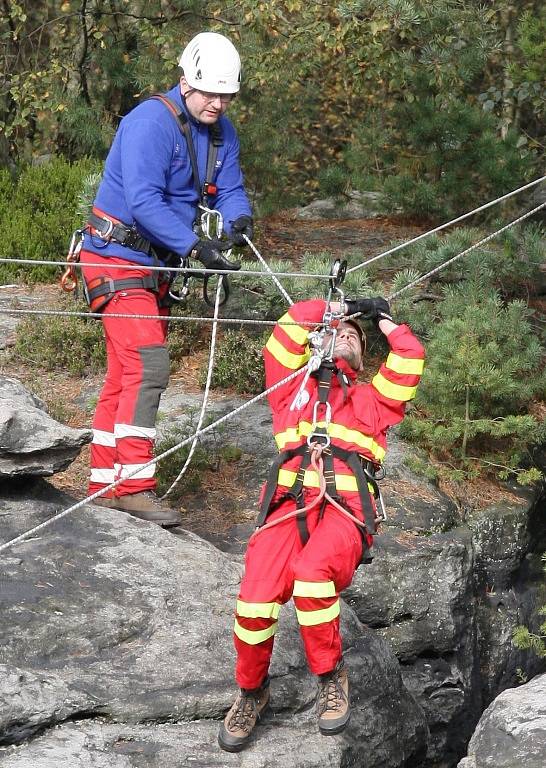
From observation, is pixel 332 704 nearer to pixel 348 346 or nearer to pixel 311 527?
pixel 311 527

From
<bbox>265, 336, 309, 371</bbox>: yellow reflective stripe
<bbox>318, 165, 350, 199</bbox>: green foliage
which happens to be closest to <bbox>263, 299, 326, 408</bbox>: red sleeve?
<bbox>265, 336, 309, 371</bbox>: yellow reflective stripe

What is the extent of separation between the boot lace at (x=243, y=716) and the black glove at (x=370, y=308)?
5.74 feet

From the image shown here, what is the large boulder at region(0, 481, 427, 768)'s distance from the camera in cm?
435

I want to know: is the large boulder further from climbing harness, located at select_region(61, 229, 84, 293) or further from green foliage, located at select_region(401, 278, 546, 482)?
green foliage, located at select_region(401, 278, 546, 482)

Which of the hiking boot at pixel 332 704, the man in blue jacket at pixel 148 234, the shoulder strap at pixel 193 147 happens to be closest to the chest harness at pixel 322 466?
the hiking boot at pixel 332 704

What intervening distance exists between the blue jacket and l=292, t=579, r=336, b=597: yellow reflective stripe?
6.94ft

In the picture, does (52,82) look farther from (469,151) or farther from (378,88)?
(378,88)

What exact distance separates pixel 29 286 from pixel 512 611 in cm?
539

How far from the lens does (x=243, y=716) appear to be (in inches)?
176

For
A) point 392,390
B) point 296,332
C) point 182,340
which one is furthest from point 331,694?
point 182,340

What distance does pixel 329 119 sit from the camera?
17391mm

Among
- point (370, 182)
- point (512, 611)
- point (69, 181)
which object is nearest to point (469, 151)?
point (370, 182)

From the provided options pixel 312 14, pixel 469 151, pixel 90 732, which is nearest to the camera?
pixel 90 732

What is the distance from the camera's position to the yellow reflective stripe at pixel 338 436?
15.4ft
